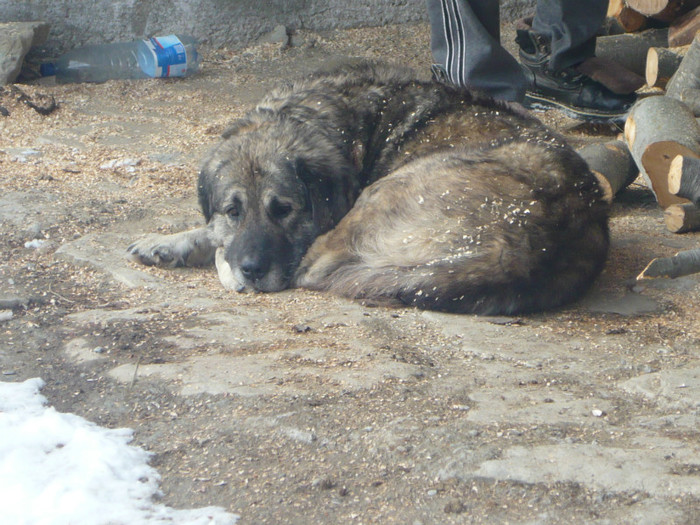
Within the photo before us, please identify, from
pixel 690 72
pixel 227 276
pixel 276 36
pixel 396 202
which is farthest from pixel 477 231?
pixel 276 36

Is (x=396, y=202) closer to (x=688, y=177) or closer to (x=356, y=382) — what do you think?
(x=356, y=382)

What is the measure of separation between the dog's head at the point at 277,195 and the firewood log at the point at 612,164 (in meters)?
1.57

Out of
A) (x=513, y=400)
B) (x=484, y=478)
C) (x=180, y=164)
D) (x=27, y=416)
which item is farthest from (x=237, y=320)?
→ (x=180, y=164)

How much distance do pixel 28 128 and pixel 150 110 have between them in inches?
39.3

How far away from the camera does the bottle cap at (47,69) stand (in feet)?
23.2

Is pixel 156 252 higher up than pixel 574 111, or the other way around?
pixel 574 111

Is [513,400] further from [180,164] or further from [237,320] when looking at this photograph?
[180,164]

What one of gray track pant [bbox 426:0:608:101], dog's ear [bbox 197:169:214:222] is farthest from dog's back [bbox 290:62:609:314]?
gray track pant [bbox 426:0:608:101]

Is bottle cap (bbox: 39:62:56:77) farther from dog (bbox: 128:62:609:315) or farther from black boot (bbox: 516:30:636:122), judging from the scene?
black boot (bbox: 516:30:636:122)

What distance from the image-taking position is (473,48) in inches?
200

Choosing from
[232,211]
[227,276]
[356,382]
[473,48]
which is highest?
[473,48]

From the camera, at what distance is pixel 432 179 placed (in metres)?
3.35

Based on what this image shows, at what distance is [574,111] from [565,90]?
18 centimetres

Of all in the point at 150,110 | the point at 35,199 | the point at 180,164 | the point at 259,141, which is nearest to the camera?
the point at 259,141
